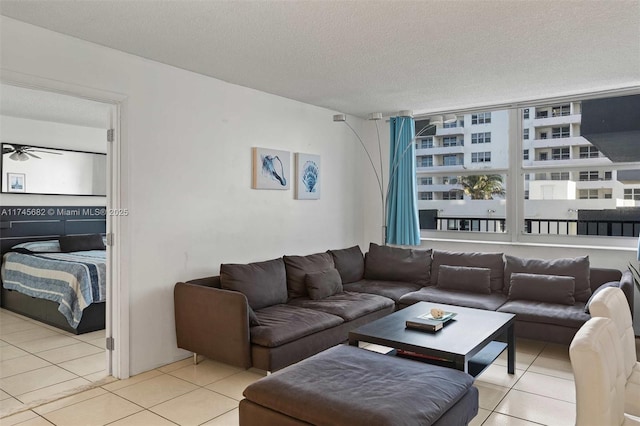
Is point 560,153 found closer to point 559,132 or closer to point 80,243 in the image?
point 559,132

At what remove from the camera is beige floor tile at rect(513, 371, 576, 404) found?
3045 mm

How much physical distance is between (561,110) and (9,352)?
5.95 metres

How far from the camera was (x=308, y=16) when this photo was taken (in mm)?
2766

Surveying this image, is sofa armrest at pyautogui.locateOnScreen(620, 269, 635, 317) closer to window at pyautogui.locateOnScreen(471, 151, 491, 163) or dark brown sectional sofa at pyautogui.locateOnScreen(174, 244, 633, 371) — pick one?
dark brown sectional sofa at pyautogui.locateOnScreen(174, 244, 633, 371)

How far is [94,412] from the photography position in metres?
2.86

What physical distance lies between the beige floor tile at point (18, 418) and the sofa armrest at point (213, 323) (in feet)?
3.63

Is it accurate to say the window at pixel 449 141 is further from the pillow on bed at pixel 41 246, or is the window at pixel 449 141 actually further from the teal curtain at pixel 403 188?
the pillow on bed at pixel 41 246

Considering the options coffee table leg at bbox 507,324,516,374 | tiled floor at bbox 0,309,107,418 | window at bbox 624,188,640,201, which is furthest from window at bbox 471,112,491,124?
tiled floor at bbox 0,309,107,418

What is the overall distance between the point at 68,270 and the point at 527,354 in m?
4.52

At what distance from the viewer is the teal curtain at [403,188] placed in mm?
5555

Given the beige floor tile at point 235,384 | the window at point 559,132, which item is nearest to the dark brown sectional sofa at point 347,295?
the beige floor tile at point 235,384

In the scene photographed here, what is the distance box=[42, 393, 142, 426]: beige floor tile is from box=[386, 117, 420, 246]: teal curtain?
360cm

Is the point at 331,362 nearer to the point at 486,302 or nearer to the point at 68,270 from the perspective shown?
the point at 486,302

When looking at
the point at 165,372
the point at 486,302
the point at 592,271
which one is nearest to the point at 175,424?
the point at 165,372
